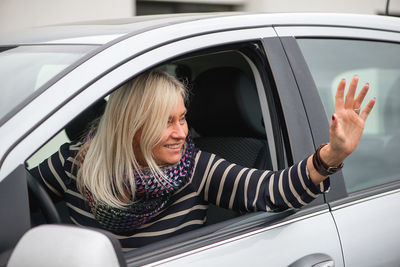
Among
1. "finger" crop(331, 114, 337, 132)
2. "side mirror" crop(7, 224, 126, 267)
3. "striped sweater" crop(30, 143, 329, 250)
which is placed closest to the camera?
"side mirror" crop(7, 224, 126, 267)

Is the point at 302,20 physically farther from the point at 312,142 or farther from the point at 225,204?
the point at 225,204

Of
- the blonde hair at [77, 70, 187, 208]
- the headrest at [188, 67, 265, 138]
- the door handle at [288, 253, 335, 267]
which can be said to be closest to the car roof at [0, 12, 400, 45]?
the blonde hair at [77, 70, 187, 208]

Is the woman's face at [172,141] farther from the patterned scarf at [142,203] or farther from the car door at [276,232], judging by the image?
the car door at [276,232]

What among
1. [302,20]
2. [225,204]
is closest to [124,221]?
[225,204]

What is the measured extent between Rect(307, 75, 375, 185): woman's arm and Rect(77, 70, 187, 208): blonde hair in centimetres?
45

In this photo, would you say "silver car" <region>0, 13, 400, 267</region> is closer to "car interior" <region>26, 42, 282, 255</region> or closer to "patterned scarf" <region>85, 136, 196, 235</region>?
"car interior" <region>26, 42, 282, 255</region>

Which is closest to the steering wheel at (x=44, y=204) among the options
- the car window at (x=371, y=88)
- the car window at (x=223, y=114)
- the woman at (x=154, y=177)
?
the woman at (x=154, y=177)

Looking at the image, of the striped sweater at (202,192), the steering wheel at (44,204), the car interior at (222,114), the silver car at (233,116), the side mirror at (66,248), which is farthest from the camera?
the car interior at (222,114)

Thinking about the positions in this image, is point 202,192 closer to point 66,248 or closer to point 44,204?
point 44,204

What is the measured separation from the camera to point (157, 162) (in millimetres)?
1616

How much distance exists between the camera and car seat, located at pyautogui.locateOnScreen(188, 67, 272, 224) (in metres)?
1.96

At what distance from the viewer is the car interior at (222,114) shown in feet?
6.32

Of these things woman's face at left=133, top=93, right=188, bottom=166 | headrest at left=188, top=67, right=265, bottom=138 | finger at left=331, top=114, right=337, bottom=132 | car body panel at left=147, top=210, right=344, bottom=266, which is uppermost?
headrest at left=188, top=67, right=265, bottom=138

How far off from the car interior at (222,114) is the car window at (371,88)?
0.79 ft
